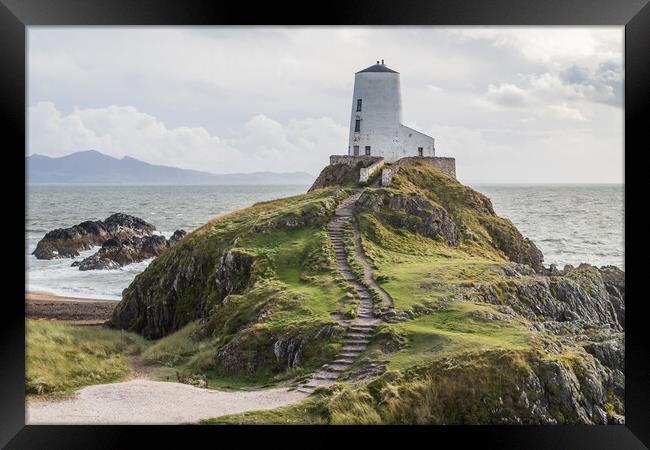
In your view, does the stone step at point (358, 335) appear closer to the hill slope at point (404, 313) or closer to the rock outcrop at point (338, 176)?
the hill slope at point (404, 313)

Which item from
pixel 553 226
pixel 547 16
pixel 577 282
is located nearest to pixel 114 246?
pixel 577 282

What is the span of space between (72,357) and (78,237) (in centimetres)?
4027

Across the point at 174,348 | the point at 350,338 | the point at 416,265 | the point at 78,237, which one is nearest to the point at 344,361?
the point at 350,338

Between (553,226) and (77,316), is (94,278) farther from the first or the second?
(553,226)

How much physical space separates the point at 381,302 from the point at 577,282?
33.3 feet

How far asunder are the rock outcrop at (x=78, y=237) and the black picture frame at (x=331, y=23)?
1835 inches

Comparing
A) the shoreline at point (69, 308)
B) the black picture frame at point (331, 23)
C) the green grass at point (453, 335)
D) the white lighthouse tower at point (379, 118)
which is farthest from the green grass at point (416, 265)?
the shoreline at point (69, 308)

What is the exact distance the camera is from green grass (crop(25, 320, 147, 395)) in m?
19.4

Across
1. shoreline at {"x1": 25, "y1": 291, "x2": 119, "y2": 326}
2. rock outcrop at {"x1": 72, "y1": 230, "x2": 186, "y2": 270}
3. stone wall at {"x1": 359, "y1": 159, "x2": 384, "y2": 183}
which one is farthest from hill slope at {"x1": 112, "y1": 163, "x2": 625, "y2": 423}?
rock outcrop at {"x1": 72, "y1": 230, "x2": 186, "y2": 270}

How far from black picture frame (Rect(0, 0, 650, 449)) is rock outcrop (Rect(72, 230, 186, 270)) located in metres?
38.6

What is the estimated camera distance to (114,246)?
191 feet

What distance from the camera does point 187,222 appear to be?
298ft

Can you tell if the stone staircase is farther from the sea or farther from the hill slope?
the sea

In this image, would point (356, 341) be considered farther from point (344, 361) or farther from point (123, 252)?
point (123, 252)
